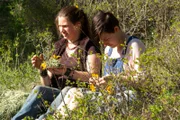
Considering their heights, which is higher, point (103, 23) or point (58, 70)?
point (103, 23)

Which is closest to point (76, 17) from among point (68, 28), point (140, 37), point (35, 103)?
point (68, 28)

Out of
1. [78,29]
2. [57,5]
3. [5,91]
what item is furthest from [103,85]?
[57,5]

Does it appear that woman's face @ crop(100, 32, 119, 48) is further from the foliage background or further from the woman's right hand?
the woman's right hand

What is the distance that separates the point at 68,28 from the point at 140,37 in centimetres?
271

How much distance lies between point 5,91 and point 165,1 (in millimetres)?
2739

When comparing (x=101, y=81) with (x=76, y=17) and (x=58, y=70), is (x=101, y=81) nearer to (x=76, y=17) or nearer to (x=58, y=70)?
(x=58, y=70)

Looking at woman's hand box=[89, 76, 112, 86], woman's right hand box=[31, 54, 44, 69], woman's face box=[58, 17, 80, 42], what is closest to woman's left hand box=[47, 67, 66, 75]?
woman's right hand box=[31, 54, 44, 69]

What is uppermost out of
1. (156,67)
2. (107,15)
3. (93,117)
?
(107,15)

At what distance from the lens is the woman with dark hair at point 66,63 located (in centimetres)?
373

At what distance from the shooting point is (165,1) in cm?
632

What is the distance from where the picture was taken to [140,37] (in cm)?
648

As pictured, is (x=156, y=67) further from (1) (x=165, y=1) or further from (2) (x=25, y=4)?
(2) (x=25, y=4)

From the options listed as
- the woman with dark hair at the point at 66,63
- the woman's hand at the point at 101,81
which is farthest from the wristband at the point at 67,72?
the woman's hand at the point at 101,81

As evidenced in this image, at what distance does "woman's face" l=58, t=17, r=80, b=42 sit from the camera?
12.9 ft
